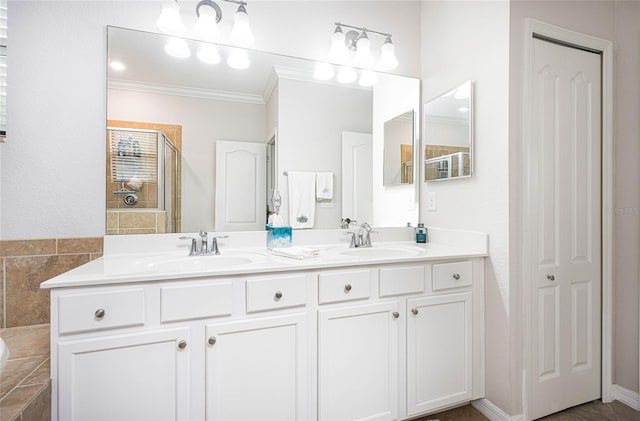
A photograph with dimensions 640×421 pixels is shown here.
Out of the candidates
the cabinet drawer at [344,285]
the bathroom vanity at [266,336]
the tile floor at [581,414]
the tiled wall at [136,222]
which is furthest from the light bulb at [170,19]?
the tile floor at [581,414]

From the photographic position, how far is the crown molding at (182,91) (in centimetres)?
164

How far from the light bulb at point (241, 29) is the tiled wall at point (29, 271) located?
133cm

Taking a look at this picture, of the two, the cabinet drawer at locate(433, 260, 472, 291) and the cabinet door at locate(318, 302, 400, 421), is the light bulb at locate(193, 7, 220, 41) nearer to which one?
the cabinet door at locate(318, 302, 400, 421)

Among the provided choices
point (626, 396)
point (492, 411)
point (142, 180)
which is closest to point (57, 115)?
point (142, 180)

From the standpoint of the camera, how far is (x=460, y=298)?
5.45 feet

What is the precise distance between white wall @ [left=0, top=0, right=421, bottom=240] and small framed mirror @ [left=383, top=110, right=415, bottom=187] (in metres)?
1.54

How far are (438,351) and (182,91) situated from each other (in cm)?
192

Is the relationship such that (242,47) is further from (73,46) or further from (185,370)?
(185,370)

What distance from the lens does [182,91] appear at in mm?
1738

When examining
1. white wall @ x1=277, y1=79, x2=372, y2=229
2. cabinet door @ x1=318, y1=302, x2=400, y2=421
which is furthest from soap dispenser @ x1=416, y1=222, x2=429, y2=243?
cabinet door @ x1=318, y1=302, x2=400, y2=421

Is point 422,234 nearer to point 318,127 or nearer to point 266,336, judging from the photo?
point 318,127

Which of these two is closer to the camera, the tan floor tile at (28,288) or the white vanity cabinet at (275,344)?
the white vanity cabinet at (275,344)

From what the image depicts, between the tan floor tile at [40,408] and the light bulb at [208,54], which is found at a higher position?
the light bulb at [208,54]

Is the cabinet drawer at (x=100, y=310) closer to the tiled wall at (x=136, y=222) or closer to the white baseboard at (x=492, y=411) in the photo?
the tiled wall at (x=136, y=222)
